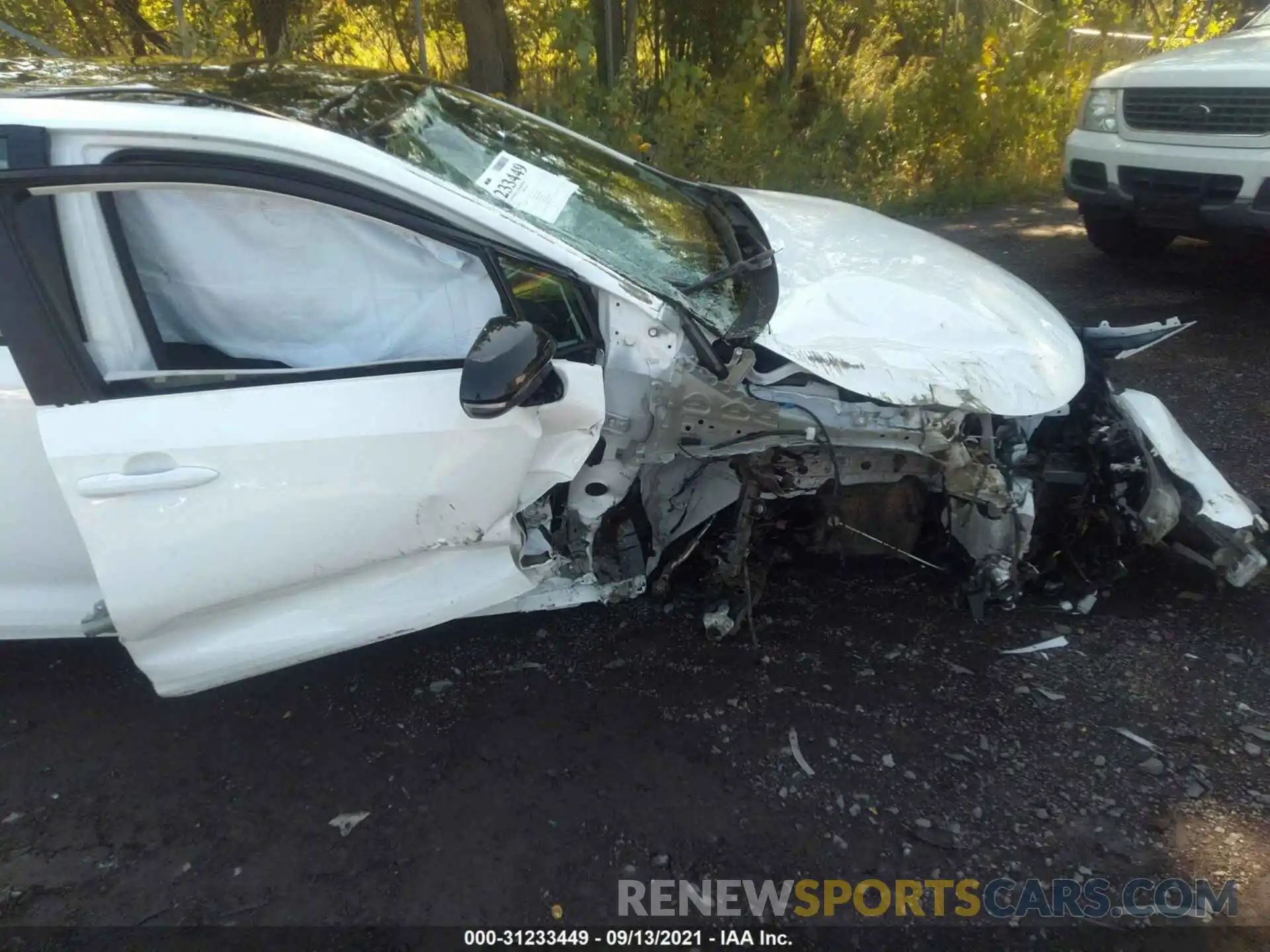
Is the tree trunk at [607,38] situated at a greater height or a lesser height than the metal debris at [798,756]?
greater

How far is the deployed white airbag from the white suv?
437cm

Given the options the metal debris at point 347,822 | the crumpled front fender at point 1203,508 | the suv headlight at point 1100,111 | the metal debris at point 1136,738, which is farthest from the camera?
the suv headlight at point 1100,111

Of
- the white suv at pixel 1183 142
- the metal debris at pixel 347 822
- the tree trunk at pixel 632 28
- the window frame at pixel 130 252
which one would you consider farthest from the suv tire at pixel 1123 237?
the metal debris at pixel 347 822

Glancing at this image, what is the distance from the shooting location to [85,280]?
209 centimetres

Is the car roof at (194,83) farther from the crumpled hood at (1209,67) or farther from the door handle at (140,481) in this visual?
the crumpled hood at (1209,67)

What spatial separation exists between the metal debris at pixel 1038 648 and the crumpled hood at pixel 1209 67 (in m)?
3.63

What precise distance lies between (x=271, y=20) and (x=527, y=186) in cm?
566

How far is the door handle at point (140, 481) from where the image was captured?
6.71 ft

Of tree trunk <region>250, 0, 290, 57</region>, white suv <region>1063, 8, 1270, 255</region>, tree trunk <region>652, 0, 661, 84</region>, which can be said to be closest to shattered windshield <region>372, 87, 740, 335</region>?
white suv <region>1063, 8, 1270, 255</region>

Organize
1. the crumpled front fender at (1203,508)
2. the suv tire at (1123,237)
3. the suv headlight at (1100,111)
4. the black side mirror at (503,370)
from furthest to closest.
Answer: the suv tire at (1123,237), the suv headlight at (1100,111), the crumpled front fender at (1203,508), the black side mirror at (503,370)

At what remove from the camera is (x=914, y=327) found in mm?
2432

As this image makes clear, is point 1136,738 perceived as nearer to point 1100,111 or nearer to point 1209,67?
point 1209,67

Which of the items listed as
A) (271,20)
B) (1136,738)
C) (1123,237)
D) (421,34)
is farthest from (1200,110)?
(271,20)

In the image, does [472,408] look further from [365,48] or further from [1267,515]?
[365,48]
